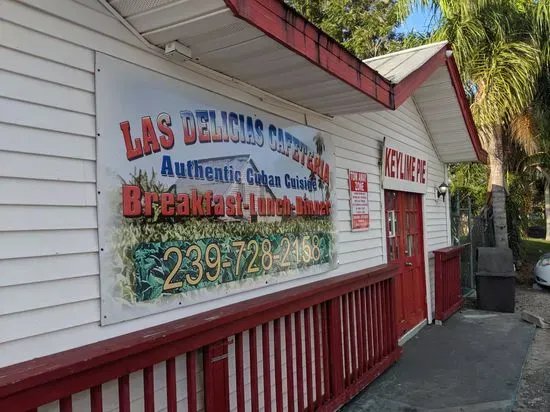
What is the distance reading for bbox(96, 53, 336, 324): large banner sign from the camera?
2.60 m

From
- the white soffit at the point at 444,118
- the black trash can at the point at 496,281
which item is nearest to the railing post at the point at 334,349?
the white soffit at the point at 444,118

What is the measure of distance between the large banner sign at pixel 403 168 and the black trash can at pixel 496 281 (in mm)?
2133

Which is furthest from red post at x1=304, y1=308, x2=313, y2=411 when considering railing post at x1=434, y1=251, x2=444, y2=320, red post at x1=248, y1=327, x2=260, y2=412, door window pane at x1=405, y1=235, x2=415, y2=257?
railing post at x1=434, y1=251, x2=444, y2=320

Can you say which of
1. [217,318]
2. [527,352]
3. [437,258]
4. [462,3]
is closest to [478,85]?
[462,3]

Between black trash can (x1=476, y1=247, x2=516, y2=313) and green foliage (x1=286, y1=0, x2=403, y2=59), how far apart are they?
7.64 m

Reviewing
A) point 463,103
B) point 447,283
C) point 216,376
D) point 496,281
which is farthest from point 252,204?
point 496,281

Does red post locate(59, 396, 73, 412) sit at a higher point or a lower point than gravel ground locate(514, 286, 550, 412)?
higher

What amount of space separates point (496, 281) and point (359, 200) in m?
4.64

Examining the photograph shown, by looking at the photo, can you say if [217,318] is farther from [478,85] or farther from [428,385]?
[478,85]

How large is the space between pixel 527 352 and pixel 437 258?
2.08 m

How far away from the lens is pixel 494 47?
992 centimetres

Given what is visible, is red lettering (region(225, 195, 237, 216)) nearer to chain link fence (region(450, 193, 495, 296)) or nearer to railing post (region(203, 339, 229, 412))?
railing post (region(203, 339, 229, 412))

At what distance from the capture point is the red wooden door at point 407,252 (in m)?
6.68

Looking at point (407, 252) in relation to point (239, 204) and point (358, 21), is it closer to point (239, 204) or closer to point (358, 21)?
point (239, 204)
